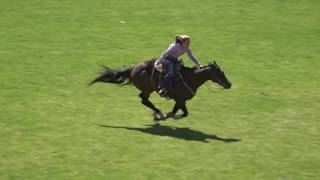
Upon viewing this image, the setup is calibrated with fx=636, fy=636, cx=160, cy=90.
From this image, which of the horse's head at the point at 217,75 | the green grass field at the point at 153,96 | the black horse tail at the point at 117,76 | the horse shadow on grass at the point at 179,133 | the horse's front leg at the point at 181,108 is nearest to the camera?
the green grass field at the point at 153,96

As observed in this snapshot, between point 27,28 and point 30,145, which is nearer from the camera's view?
point 30,145

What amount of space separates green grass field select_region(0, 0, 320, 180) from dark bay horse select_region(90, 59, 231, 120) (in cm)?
57

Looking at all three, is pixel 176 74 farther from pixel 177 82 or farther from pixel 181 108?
pixel 181 108

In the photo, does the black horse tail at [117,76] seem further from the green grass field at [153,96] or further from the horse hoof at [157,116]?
the horse hoof at [157,116]

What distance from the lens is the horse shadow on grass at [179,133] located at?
14336 mm

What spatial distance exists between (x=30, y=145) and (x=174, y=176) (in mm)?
3370

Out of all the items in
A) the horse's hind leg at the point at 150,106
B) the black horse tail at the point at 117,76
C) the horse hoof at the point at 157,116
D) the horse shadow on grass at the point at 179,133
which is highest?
the black horse tail at the point at 117,76

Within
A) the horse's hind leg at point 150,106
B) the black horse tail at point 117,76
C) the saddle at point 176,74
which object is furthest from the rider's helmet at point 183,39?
the horse's hind leg at point 150,106

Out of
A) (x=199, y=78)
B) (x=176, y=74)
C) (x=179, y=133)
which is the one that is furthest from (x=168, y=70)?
(x=179, y=133)

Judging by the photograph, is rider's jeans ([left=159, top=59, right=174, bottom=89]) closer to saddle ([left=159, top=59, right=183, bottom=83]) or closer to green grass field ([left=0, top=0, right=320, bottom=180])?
saddle ([left=159, top=59, right=183, bottom=83])

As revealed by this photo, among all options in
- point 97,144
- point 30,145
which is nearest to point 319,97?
point 97,144

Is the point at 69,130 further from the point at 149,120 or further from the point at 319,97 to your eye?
the point at 319,97

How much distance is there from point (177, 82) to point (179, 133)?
1.23 meters

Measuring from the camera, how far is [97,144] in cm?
1362
